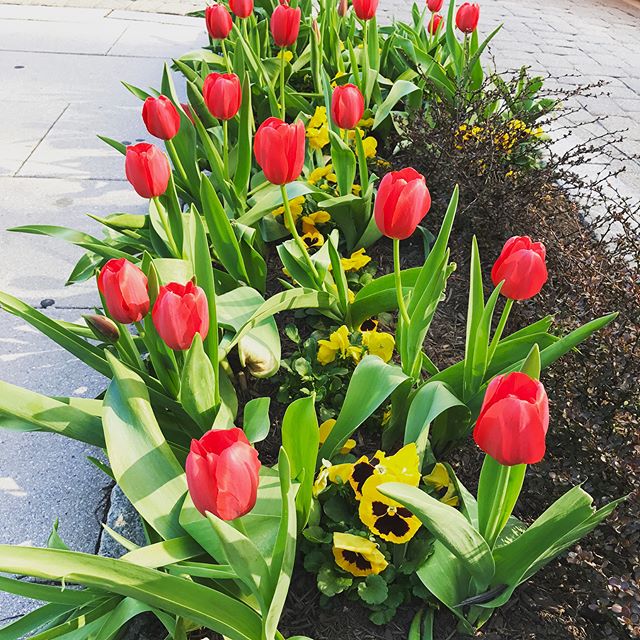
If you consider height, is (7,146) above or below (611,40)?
below

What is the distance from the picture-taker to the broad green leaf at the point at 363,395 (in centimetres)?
132

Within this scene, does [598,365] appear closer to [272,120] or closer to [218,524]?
[272,120]

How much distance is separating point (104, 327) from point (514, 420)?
0.85m

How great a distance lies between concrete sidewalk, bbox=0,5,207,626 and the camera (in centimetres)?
170

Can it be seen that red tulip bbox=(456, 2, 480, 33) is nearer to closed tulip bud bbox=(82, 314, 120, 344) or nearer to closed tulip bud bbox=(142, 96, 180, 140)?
closed tulip bud bbox=(142, 96, 180, 140)

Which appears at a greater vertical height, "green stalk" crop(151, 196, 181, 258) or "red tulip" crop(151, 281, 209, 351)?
"red tulip" crop(151, 281, 209, 351)

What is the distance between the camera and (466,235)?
2477mm

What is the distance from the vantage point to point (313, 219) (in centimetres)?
231

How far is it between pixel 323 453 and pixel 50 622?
0.62 metres

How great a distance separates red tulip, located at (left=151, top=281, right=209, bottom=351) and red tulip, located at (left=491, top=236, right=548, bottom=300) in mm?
548

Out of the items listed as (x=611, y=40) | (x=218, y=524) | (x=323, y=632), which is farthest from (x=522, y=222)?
(x=611, y=40)

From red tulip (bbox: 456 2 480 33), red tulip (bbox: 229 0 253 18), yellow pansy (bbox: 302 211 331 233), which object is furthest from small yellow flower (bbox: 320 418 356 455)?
red tulip (bbox: 456 2 480 33)

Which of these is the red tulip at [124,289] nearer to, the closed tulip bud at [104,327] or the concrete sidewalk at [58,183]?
the closed tulip bud at [104,327]

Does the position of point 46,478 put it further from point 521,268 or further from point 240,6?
point 240,6
